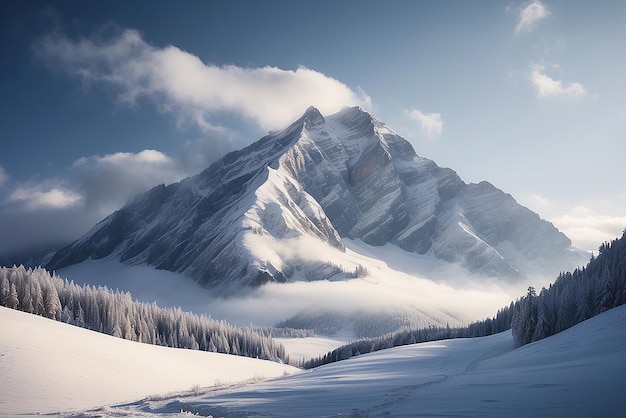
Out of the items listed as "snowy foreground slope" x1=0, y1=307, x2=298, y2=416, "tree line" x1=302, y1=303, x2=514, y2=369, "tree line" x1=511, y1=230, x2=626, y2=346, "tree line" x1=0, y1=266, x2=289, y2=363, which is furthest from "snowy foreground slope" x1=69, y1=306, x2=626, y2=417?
"tree line" x1=302, y1=303, x2=514, y2=369

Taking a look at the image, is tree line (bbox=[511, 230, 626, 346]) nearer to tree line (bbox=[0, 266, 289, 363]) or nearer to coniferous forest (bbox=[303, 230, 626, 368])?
coniferous forest (bbox=[303, 230, 626, 368])

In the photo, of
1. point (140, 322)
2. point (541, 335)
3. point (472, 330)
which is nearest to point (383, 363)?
point (541, 335)

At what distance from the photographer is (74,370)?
35688 mm

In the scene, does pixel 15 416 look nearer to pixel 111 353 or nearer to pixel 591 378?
pixel 111 353

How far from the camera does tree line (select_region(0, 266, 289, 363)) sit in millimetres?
83750

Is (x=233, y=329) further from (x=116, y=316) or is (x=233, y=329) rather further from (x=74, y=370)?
(x=74, y=370)

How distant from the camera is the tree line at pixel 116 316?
275 feet

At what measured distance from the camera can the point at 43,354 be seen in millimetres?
36594

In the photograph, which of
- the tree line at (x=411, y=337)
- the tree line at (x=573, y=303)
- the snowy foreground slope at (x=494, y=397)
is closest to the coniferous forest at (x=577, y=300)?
the tree line at (x=573, y=303)

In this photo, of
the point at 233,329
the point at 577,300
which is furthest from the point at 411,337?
the point at 577,300

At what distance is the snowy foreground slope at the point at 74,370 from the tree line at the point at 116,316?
37.9 m

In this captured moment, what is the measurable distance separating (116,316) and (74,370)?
64.4 metres

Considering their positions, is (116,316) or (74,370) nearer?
(74,370)

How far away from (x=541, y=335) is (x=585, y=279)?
50.6 feet
